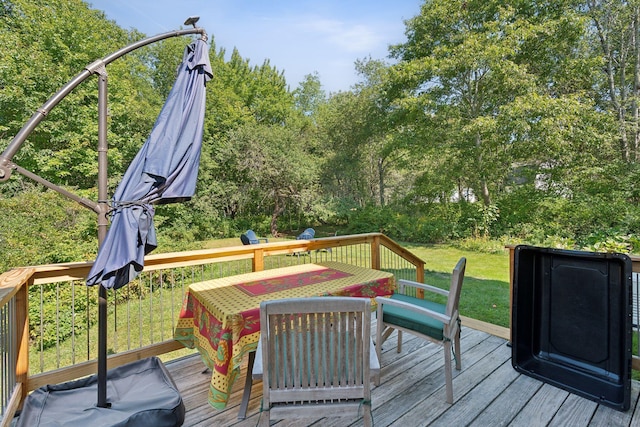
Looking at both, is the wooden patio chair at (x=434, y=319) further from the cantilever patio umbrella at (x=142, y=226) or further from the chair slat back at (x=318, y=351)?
the cantilever patio umbrella at (x=142, y=226)

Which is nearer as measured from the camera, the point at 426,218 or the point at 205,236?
the point at 426,218

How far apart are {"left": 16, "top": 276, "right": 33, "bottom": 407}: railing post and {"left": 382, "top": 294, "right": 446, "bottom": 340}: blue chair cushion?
2.40 m

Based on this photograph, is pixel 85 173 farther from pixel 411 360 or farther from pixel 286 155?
pixel 411 360

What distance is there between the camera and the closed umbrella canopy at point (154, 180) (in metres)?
1.69

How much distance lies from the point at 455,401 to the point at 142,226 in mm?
2257

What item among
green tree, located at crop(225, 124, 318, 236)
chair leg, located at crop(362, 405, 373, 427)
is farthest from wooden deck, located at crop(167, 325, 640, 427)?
green tree, located at crop(225, 124, 318, 236)

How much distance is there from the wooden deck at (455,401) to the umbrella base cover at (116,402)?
0.22m

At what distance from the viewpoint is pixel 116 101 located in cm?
1073

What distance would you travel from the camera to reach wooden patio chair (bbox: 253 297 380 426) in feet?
5.06

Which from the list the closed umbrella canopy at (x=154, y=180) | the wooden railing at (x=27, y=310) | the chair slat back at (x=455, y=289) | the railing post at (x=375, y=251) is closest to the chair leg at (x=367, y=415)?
the chair slat back at (x=455, y=289)

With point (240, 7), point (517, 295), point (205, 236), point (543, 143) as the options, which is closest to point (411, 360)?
point (517, 295)

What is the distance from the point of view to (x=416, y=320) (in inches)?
91.7

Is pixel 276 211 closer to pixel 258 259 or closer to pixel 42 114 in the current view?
pixel 258 259

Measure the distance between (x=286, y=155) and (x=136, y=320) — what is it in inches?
355
